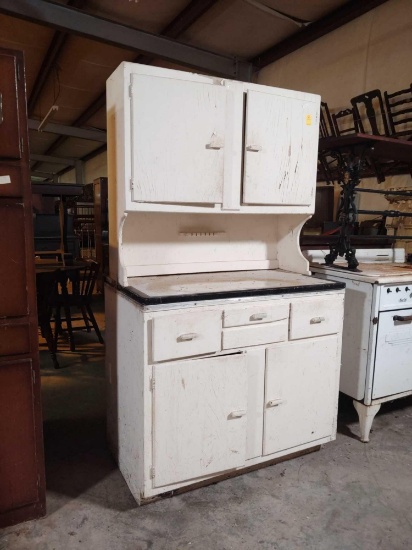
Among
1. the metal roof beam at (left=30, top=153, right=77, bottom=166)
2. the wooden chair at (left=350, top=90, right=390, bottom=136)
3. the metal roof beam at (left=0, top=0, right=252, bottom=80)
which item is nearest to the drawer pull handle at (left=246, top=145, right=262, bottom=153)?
the wooden chair at (left=350, top=90, right=390, bottom=136)

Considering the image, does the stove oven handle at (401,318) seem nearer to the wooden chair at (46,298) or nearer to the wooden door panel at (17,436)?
the wooden door panel at (17,436)

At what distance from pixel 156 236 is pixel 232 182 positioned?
1.65 feet

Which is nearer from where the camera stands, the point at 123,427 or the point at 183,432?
the point at 183,432

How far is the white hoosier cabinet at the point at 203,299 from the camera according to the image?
65.7 inches

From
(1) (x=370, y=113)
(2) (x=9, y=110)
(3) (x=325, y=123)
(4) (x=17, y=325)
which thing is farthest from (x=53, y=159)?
(4) (x=17, y=325)

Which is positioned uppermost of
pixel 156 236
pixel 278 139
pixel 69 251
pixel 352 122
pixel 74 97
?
pixel 74 97

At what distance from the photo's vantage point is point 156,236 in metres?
2.12

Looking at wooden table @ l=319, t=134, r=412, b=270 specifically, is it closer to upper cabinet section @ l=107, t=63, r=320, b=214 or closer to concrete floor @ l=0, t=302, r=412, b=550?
upper cabinet section @ l=107, t=63, r=320, b=214

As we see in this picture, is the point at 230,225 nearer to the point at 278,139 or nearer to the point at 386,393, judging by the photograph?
the point at 278,139

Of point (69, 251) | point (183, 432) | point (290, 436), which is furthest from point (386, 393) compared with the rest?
point (69, 251)

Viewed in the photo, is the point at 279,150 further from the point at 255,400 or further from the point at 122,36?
the point at 122,36

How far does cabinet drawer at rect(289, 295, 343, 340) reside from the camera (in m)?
1.92

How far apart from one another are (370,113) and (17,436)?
152 inches

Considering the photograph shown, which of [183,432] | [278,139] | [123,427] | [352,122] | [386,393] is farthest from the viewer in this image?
[352,122]
